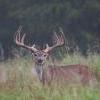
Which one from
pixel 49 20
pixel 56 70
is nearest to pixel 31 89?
pixel 56 70

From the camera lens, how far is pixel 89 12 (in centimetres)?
2880

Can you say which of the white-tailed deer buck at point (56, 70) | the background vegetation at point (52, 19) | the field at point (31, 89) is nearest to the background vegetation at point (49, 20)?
the background vegetation at point (52, 19)

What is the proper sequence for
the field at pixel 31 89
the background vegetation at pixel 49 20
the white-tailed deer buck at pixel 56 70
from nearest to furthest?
the field at pixel 31 89
the white-tailed deer buck at pixel 56 70
the background vegetation at pixel 49 20

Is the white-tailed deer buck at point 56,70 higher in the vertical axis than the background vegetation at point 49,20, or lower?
lower

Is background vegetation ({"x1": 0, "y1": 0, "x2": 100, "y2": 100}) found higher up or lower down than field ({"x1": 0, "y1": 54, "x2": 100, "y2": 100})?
higher up

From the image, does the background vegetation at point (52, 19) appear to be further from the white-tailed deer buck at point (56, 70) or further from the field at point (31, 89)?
the field at point (31, 89)

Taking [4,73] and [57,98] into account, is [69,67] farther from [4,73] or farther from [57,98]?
[57,98]

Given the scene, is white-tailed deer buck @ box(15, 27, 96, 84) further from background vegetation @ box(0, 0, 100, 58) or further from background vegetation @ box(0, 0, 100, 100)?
background vegetation @ box(0, 0, 100, 58)

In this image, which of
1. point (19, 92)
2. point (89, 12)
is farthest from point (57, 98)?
point (89, 12)

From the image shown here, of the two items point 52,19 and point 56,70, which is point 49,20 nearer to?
point 52,19

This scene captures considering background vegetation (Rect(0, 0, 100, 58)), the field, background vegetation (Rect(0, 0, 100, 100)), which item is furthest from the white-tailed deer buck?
background vegetation (Rect(0, 0, 100, 58))

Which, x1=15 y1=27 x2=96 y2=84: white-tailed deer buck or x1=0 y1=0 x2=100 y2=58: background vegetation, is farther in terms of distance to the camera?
x1=0 y1=0 x2=100 y2=58: background vegetation

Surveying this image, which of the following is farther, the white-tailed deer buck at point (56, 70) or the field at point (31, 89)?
the white-tailed deer buck at point (56, 70)

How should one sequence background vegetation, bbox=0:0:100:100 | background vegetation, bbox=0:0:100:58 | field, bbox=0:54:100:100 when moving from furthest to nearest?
background vegetation, bbox=0:0:100:58
background vegetation, bbox=0:0:100:100
field, bbox=0:54:100:100
